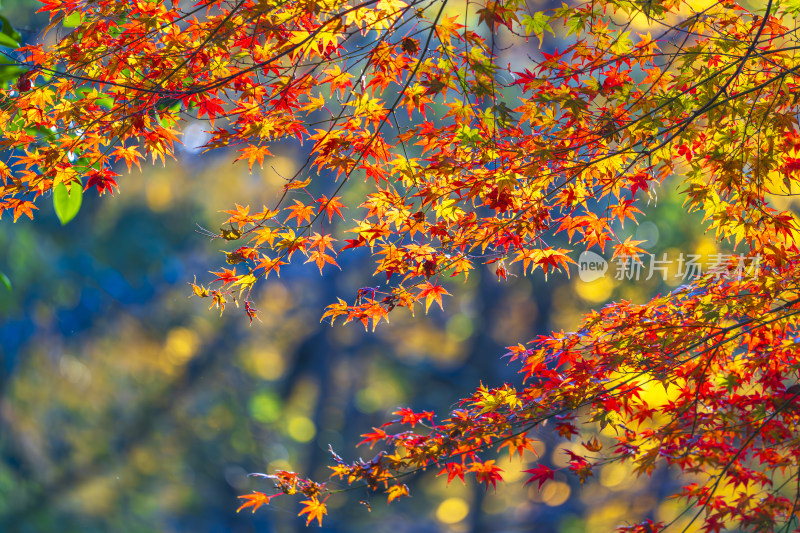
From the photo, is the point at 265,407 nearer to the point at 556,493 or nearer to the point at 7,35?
the point at 556,493

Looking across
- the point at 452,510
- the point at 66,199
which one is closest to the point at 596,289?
Result: the point at 452,510

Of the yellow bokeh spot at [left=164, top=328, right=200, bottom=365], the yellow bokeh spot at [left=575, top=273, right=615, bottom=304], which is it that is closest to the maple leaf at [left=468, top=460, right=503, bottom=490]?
the yellow bokeh spot at [left=575, top=273, right=615, bottom=304]

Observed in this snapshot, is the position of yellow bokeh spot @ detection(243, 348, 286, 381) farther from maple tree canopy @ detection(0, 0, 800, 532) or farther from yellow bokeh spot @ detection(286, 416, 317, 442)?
maple tree canopy @ detection(0, 0, 800, 532)

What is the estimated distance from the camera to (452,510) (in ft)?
22.1

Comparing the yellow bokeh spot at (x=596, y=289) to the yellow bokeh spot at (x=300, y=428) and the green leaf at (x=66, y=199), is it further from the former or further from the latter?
the green leaf at (x=66, y=199)

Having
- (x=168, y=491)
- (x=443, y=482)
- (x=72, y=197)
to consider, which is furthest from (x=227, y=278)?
(x=443, y=482)

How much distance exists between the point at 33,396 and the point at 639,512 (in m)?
5.63

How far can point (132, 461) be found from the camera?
593 cm

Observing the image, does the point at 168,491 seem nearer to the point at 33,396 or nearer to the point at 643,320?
the point at 33,396

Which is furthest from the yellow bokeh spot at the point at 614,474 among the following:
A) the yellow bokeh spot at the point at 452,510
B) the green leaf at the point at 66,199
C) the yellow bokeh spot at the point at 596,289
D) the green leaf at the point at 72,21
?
the green leaf at the point at 72,21

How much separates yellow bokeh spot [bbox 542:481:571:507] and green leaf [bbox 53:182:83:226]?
5.03 meters

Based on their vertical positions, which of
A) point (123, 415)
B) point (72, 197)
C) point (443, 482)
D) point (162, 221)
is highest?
point (72, 197)

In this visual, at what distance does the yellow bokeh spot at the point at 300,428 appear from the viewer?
20.6ft

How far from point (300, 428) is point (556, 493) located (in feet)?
8.23
